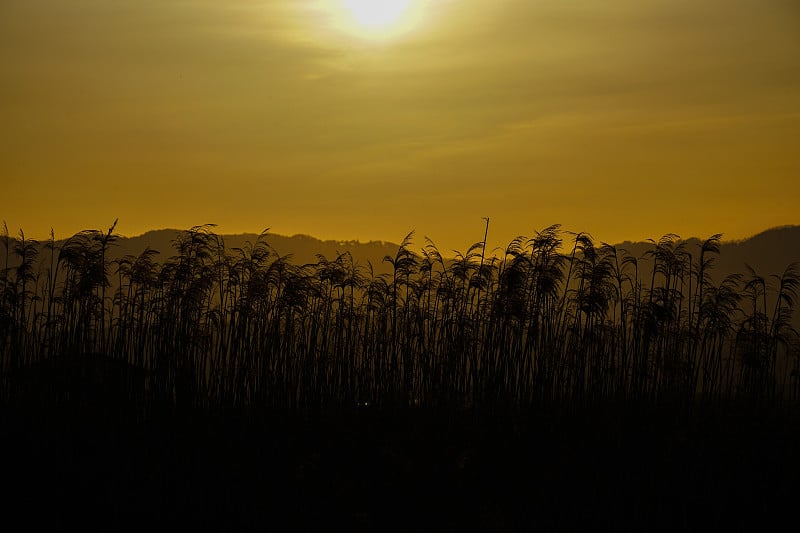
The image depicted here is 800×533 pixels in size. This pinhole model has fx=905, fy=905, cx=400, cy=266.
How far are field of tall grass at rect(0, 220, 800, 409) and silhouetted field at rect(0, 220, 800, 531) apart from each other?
34 millimetres

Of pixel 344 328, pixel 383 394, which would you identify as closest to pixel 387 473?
pixel 383 394

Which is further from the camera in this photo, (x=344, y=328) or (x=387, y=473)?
(x=344, y=328)

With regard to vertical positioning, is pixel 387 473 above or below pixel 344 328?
below

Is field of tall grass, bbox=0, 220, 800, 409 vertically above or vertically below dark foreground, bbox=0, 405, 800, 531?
above

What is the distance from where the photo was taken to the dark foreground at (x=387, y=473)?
943 centimetres

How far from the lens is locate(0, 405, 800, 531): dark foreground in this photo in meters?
9.43

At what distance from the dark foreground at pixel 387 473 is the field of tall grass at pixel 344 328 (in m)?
0.46

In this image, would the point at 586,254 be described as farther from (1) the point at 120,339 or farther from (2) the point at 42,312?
(2) the point at 42,312

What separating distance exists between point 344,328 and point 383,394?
1.14 meters

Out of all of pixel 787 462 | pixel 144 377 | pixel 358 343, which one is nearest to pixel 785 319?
pixel 787 462

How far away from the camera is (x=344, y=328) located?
40.1 feet

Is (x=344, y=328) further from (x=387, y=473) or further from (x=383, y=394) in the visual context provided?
(x=387, y=473)

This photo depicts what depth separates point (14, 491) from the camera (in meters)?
9.68

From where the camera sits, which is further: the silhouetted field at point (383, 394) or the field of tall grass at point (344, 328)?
the field of tall grass at point (344, 328)
